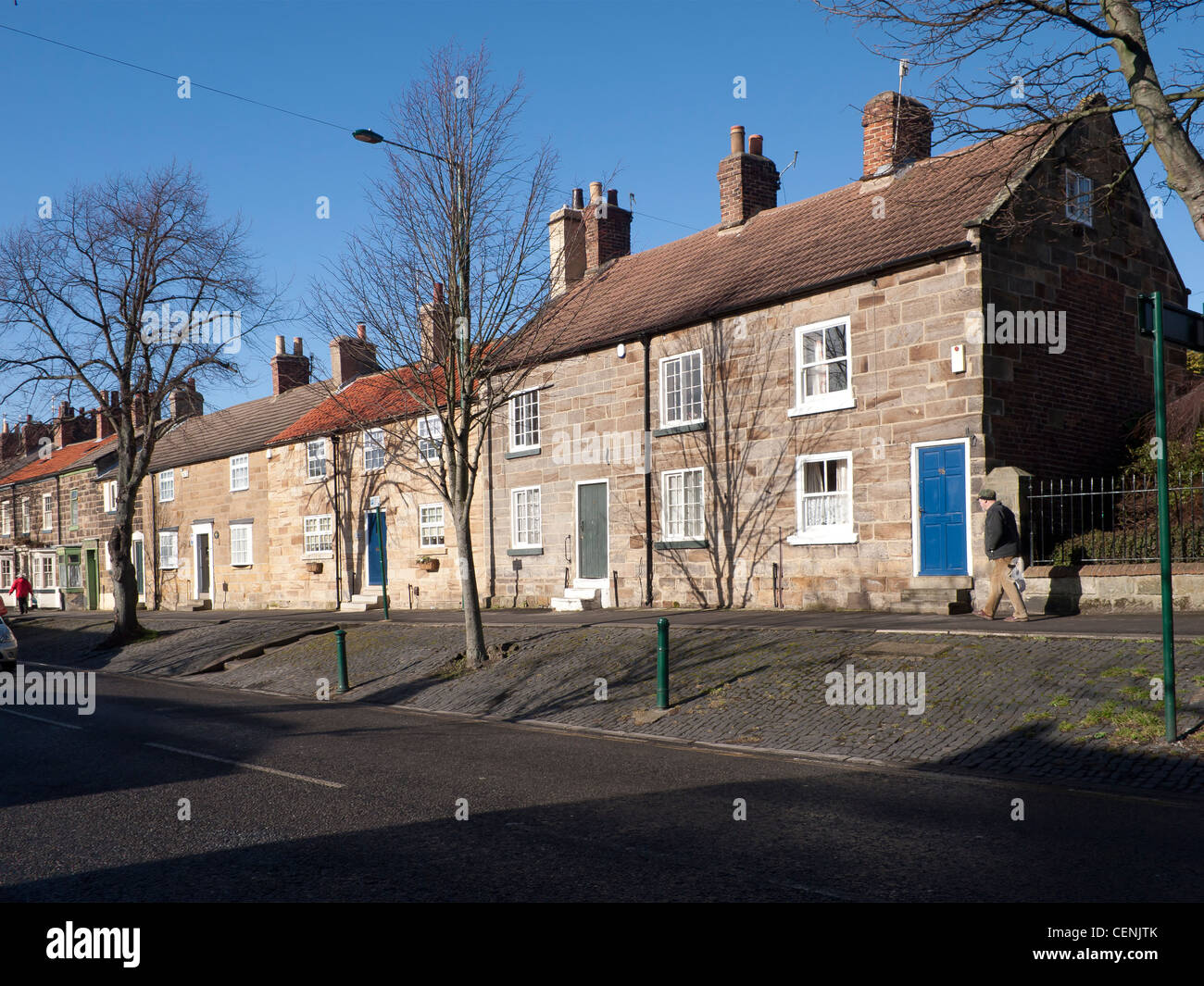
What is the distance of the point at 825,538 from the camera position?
17891mm

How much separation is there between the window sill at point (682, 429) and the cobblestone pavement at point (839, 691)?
203 inches

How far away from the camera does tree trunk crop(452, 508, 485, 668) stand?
15680 mm

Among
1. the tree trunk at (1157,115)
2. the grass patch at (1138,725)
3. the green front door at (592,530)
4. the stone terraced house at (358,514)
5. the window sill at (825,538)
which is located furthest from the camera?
the stone terraced house at (358,514)

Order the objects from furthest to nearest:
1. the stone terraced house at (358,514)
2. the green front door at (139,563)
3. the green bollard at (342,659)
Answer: the green front door at (139,563), the stone terraced house at (358,514), the green bollard at (342,659)

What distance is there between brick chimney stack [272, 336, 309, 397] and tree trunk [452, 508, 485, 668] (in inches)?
1048

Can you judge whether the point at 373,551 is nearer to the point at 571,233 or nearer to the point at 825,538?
the point at 571,233

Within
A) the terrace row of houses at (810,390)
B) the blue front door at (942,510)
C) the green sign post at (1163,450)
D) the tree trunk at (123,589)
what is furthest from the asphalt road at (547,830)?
the tree trunk at (123,589)

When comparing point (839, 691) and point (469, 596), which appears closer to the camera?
point (839, 691)

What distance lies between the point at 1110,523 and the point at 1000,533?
4260 millimetres

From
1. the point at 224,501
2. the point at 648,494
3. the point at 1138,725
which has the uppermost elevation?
the point at 224,501


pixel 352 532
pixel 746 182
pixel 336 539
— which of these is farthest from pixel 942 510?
pixel 336 539

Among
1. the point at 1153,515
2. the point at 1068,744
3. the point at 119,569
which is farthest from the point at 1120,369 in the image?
the point at 119,569

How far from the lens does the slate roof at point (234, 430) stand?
35.9m

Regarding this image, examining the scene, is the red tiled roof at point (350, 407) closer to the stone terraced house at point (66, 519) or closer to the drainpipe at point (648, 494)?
the drainpipe at point (648, 494)
